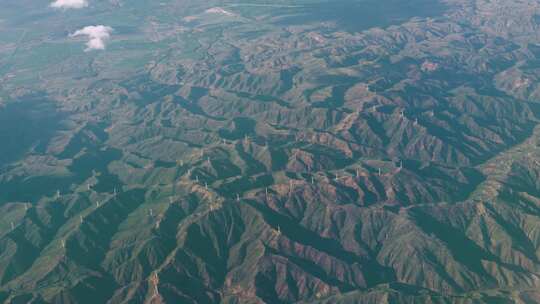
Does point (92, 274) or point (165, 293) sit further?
point (92, 274)

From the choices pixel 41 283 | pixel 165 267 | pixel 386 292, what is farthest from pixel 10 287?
pixel 386 292

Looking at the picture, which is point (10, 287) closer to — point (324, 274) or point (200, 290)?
point (200, 290)

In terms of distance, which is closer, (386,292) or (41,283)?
(386,292)

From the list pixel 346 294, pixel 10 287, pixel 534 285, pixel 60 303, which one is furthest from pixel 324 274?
pixel 10 287

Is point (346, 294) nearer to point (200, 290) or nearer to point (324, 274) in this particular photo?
point (324, 274)

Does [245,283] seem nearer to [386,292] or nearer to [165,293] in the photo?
[165,293]

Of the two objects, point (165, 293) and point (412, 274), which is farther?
point (412, 274)

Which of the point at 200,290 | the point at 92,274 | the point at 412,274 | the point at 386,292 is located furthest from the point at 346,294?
the point at 92,274
